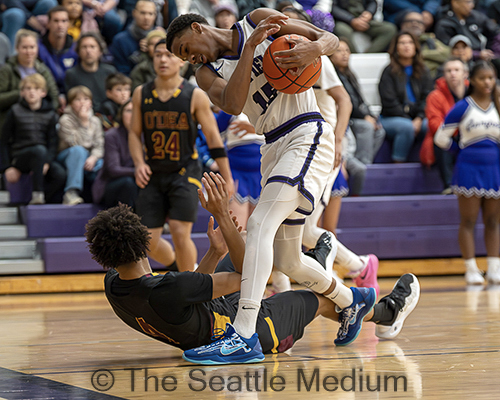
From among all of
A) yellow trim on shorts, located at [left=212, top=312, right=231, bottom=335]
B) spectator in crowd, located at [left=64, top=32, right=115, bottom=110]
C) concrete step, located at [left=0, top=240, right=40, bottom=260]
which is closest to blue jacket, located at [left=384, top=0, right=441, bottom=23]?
spectator in crowd, located at [left=64, top=32, right=115, bottom=110]

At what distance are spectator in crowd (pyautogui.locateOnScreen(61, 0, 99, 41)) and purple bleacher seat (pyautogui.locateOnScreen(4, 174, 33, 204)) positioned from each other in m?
2.24

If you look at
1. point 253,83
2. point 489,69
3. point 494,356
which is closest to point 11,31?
point 489,69

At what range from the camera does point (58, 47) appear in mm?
8828

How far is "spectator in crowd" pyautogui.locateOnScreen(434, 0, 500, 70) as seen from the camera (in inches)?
402

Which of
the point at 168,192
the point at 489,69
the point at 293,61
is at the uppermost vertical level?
the point at 293,61

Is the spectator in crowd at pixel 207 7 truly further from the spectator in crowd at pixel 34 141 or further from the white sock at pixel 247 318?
the white sock at pixel 247 318

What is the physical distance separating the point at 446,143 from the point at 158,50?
344 centimetres

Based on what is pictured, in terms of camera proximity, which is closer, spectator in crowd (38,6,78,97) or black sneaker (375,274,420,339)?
black sneaker (375,274,420,339)

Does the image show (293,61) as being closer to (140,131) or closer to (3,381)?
(3,381)

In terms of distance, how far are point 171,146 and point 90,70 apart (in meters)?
3.16

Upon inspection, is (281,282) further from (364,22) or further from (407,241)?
(364,22)

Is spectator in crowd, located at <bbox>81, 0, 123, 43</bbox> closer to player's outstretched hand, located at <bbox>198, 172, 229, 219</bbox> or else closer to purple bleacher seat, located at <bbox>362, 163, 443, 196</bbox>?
purple bleacher seat, located at <bbox>362, 163, 443, 196</bbox>

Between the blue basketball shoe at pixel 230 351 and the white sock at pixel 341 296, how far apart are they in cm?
54

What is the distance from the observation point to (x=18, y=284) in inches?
290
